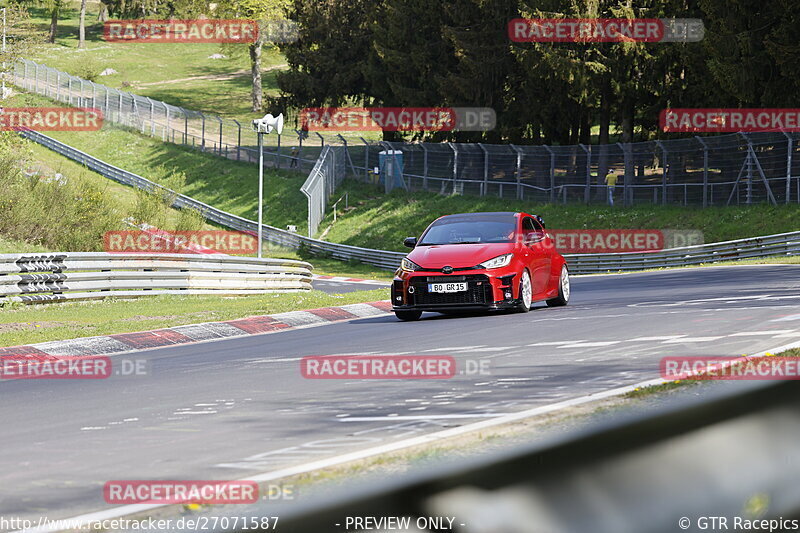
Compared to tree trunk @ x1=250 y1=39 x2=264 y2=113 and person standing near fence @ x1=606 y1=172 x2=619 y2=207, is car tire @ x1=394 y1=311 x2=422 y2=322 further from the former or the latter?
tree trunk @ x1=250 y1=39 x2=264 y2=113

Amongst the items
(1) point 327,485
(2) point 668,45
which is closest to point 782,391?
(1) point 327,485

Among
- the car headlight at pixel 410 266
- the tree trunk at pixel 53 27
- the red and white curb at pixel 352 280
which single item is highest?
the tree trunk at pixel 53 27

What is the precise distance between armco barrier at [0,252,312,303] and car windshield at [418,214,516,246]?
7.91 meters

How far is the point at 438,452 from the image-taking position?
5344mm

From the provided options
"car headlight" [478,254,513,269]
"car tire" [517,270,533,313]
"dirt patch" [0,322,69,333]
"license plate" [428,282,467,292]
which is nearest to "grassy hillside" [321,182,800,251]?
"car tire" [517,270,533,313]

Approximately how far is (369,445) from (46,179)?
3480 cm

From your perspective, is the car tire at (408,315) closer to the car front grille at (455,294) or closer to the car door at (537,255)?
the car front grille at (455,294)

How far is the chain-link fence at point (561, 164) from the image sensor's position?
38719 millimetres

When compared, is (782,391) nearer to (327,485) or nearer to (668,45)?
(327,485)

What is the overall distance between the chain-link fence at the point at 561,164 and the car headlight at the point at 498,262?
23.7 metres

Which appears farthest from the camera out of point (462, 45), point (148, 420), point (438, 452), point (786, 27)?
point (462, 45)

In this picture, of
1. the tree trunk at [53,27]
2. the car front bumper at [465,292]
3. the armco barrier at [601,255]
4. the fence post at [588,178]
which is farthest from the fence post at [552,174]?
the tree trunk at [53,27]

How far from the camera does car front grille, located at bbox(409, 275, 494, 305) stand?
16.1m

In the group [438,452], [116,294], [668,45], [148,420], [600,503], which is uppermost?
[668,45]
